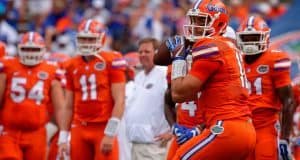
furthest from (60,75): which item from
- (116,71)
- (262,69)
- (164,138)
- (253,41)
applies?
(262,69)

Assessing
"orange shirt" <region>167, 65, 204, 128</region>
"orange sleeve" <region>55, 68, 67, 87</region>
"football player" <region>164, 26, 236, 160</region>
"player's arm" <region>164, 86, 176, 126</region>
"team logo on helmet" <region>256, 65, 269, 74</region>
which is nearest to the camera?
"football player" <region>164, 26, 236, 160</region>

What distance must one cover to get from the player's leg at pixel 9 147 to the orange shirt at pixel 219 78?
2773 millimetres

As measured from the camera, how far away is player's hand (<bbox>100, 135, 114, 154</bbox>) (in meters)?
8.56

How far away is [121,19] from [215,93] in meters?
11.0

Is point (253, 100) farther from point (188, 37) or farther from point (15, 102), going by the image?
point (15, 102)

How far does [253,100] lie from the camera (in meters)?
8.07

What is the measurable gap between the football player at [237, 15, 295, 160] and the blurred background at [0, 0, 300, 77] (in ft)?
19.3

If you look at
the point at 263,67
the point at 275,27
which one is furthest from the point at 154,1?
the point at 263,67

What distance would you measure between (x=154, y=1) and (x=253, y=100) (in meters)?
9.39

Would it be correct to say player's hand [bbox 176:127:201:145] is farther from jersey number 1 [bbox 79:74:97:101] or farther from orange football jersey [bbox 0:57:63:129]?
orange football jersey [bbox 0:57:63:129]

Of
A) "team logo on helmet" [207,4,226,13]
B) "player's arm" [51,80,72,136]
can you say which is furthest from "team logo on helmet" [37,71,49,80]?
"team logo on helmet" [207,4,226,13]

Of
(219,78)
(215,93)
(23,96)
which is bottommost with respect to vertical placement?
(23,96)

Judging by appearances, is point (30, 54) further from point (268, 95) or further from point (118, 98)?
point (268, 95)

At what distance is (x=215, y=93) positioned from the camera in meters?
6.54
